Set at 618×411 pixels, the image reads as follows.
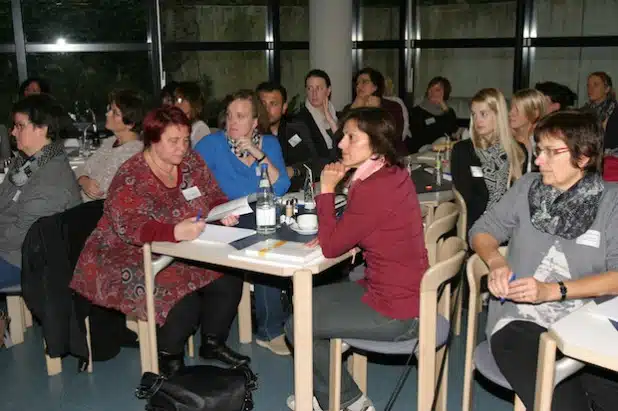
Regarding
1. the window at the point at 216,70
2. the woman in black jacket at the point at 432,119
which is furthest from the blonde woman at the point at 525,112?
the window at the point at 216,70

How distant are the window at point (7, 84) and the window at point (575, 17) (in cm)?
556

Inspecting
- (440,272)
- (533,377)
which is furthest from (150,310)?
(533,377)

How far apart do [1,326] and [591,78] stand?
5.85 m

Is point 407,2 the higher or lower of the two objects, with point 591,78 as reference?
higher

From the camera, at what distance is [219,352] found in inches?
134

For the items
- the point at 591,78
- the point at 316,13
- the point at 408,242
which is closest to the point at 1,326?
Result: the point at 408,242

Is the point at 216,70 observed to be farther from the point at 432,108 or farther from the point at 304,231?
the point at 304,231

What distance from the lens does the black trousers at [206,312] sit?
3100 mm

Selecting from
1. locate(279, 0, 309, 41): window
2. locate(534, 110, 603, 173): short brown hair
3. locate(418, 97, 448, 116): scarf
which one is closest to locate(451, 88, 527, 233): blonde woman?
locate(534, 110, 603, 173): short brown hair

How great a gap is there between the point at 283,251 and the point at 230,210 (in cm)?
64

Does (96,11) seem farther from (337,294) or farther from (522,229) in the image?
(522,229)

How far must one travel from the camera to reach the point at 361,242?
2523 mm

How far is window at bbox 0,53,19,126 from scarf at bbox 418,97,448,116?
4.10m

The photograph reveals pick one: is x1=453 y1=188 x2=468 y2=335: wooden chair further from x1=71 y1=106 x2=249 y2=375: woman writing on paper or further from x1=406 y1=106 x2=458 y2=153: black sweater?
x1=406 y1=106 x2=458 y2=153: black sweater
